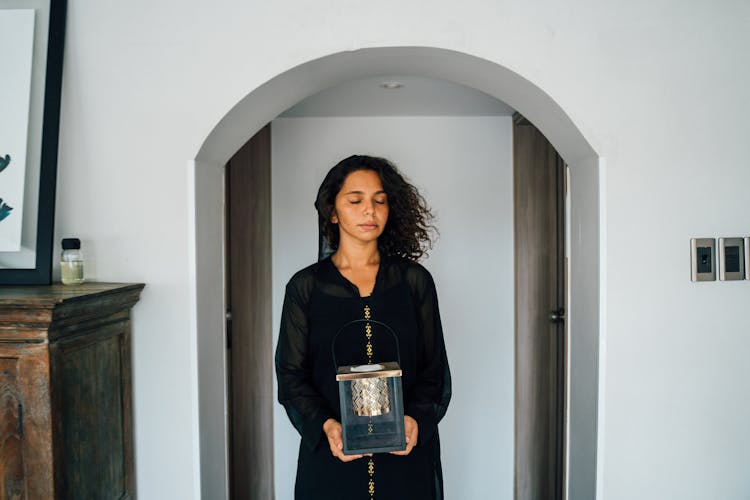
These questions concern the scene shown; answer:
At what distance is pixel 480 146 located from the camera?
325cm

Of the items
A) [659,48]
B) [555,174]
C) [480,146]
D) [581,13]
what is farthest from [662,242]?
[480,146]

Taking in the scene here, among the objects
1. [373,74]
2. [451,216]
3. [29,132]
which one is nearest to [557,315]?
[451,216]

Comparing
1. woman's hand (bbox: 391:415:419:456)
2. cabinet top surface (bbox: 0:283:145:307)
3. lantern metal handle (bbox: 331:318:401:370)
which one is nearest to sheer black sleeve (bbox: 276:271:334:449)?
lantern metal handle (bbox: 331:318:401:370)

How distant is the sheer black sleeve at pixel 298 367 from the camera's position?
5.82 feet

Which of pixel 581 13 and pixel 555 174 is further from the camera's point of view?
pixel 555 174

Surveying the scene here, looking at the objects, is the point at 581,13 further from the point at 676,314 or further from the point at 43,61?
the point at 43,61

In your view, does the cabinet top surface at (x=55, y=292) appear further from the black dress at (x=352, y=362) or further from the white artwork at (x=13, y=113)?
the black dress at (x=352, y=362)

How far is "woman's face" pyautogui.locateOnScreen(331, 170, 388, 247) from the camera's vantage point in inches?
70.6

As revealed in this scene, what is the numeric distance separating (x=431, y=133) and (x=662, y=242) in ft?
5.35

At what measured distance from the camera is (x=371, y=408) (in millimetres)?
1590

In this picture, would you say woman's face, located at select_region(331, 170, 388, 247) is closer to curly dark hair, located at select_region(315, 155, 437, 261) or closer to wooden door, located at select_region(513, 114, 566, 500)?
curly dark hair, located at select_region(315, 155, 437, 261)

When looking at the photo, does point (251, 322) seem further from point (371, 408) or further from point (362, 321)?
point (371, 408)

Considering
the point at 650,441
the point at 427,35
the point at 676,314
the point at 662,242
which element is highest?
the point at 427,35

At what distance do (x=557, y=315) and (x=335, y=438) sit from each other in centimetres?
179
